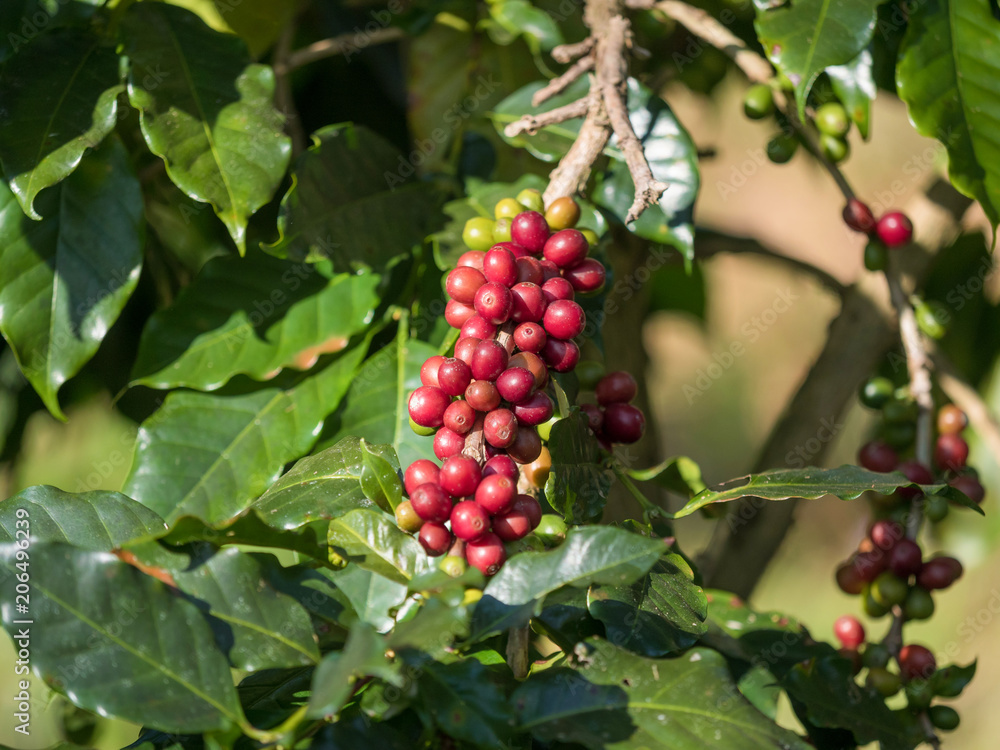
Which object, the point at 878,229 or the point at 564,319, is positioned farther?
the point at 878,229

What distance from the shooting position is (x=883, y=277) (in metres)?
1.22

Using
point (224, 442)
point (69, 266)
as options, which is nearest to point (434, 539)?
point (224, 442)

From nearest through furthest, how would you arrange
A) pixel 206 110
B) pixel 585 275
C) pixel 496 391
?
pixel 496 391 < pixel 585 275 < pixel 206 110

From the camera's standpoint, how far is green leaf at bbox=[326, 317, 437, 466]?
851mm

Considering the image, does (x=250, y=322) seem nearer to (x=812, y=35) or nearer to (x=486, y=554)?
(x=486, y=554)

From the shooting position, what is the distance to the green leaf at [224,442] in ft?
2.75

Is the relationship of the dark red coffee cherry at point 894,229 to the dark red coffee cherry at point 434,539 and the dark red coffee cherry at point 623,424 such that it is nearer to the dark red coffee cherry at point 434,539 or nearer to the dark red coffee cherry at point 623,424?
the dark red coffee cherry at point 623,424


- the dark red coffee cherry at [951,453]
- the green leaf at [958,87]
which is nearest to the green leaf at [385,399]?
the green leaf at [958,87]

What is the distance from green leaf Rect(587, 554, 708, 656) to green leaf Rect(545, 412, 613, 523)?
7cm

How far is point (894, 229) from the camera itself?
1.08 meters

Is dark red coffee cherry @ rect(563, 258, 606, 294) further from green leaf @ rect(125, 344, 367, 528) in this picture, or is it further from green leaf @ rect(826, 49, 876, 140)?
green leaf @ rect(826, 49, 876, 140)

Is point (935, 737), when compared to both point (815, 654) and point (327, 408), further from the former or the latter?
point (327, 408)

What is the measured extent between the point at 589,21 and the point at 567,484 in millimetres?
549

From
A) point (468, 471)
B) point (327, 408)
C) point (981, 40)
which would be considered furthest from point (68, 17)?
point (981, 40)
